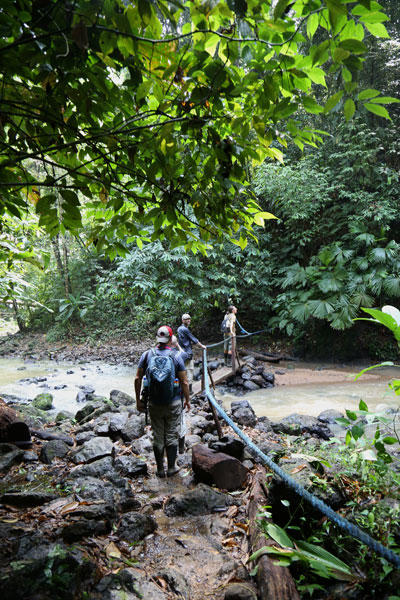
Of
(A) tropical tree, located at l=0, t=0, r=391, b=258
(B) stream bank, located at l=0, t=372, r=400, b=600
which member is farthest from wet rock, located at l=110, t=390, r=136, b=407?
(A) tropical tree, located at l=0, t=0, r=391, b=258

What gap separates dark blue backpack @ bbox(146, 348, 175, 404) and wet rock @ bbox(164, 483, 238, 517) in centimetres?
112

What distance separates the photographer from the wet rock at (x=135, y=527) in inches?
102

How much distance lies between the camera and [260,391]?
9969 millimetres

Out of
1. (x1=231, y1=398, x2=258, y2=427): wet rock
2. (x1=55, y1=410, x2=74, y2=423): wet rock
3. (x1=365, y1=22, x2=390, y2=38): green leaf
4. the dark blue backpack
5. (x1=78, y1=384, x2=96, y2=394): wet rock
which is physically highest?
(x1=365, y1=22, x2=390, y2=38): green leaf

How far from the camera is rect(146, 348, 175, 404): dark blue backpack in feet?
13.2

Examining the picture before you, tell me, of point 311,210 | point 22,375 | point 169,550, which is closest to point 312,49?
point 169,550

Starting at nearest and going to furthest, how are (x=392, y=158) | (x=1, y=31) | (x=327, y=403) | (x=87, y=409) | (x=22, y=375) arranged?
(x=1, y=31) < (x=87, y=409) < (x=327, y=403) < (x=392, y=158) < (x=22, y=375)

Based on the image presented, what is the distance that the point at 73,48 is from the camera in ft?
5.03

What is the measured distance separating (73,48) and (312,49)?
1.02 m

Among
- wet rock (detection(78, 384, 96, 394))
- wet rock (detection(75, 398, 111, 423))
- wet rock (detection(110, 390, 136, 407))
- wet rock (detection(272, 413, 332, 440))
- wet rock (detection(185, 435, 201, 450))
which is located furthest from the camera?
wet rock (detection(78, 384, 96, 394))

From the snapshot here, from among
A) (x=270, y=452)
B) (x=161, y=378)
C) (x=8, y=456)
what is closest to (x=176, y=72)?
(x=161, y=378)

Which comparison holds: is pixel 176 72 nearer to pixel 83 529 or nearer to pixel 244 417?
pixel 83 529

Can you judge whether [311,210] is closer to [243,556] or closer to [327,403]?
[327,403]

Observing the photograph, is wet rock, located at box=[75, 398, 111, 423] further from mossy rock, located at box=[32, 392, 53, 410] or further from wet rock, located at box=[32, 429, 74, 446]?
mossy rock, located at box=[32, 392, 53, 410]
